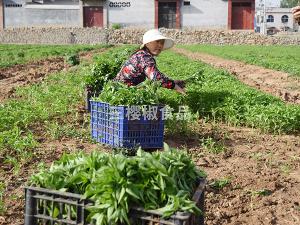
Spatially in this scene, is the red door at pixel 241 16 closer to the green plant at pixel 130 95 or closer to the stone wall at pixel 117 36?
the stone wall at pixel 117 36

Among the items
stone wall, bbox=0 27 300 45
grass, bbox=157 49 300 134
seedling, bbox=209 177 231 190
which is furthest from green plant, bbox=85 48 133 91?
stone wall, bbox=0 27 300 45

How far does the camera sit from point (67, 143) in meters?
6.68

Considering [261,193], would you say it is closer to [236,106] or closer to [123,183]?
[123,183]

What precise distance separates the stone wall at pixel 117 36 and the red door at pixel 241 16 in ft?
8.87

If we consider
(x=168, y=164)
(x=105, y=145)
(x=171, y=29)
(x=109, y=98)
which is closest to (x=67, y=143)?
(x=105, y=145)

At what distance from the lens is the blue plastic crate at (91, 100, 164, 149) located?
5964 mm

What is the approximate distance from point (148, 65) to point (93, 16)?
4309 cm

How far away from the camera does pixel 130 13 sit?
47125mm

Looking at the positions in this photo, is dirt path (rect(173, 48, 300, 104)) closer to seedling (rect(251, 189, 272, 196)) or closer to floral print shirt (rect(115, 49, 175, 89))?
floral print shirt (rect(115, 49, 175, 89))

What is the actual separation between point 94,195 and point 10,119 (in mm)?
4995

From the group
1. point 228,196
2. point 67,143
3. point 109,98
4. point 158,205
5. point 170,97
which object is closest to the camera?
point 158,205

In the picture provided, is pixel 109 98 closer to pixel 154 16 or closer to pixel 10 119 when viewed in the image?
pixel 10 119

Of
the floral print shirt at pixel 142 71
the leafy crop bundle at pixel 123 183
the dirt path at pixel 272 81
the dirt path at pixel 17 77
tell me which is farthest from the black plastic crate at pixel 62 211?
the dirt path at pixel 272 81

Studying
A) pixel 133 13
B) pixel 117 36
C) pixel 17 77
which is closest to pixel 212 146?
pixel 17 77
